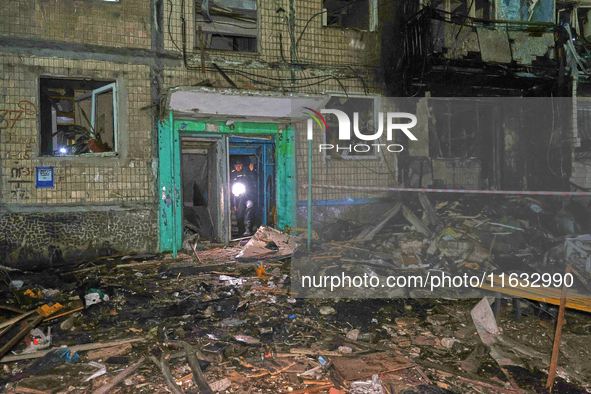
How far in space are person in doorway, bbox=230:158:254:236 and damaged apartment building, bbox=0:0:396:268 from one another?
99 centimetres

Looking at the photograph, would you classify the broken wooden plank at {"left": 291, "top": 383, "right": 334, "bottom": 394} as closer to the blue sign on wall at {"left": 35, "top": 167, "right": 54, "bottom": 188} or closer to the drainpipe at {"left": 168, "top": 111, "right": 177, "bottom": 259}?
the drainpipe at {"left": 168, "top": 111, "right": 177, "bottom": 259}

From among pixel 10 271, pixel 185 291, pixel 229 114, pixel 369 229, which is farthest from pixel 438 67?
pixel 10 271

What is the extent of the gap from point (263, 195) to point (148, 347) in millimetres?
6361

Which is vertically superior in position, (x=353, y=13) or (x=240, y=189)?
(x=353, y=13)

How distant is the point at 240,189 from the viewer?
1062 cm

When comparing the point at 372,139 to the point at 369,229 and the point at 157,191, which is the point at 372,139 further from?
the point at 157,191

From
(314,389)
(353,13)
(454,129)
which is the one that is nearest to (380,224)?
(454,129)

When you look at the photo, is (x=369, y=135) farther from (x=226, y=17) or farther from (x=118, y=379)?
(x=118, y=379)

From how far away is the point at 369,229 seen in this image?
28.5 feet

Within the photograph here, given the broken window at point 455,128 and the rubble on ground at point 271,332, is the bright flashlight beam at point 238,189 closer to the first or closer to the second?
the rubble on ground at point 271,332

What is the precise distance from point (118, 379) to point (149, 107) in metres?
5.76

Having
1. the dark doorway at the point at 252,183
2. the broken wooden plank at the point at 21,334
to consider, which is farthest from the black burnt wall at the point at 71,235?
the broken wooden plank at the point at 21,334

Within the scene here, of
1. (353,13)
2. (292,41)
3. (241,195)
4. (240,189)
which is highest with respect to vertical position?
(353,13)

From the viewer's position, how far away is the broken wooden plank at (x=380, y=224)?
27.6ft
